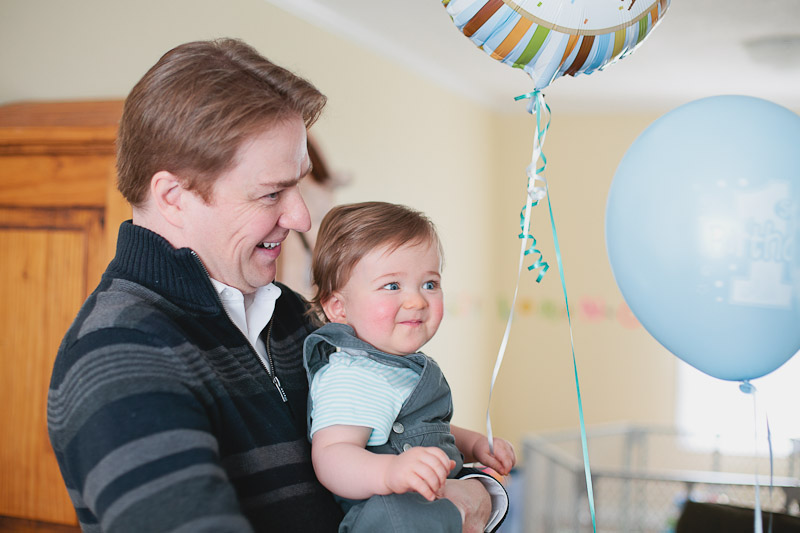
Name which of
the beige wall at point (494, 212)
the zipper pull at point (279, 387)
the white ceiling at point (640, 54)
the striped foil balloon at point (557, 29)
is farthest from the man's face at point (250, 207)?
the white ceiling at point (640, 54)

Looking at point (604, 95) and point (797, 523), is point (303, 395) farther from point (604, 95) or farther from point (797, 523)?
point (604, 95)

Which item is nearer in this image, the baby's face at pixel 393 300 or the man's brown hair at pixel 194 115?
the man's brown hair at pixel 194 115

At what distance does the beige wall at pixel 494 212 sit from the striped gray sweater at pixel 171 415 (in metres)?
2.21

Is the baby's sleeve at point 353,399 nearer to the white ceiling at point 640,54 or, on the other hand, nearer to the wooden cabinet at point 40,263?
the wooden cabinet at point 40,263

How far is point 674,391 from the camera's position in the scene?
5.44 meters

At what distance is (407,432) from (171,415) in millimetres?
446

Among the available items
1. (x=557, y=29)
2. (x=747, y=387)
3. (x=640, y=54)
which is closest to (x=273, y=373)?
(x=557, y=29)

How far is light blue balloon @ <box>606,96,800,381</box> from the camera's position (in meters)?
1.33

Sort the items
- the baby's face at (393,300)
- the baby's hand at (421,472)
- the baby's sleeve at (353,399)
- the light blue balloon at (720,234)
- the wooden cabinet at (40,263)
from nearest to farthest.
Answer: the baby's hand at (421,472)
the baby's sleeve at (353,399)
the baby's face at (393,300)
the light blue balloon at (720,234)
the wooden cabinet at (40,263)

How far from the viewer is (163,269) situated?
3.27ft

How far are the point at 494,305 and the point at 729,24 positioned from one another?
288 cm

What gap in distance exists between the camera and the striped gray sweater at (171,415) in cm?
79

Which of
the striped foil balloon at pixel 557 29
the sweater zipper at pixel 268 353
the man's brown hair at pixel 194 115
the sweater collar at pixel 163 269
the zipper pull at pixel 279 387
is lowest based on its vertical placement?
the zipper pull at pixel 279 387

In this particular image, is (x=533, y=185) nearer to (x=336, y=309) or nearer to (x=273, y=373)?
(x=336, y=309)
